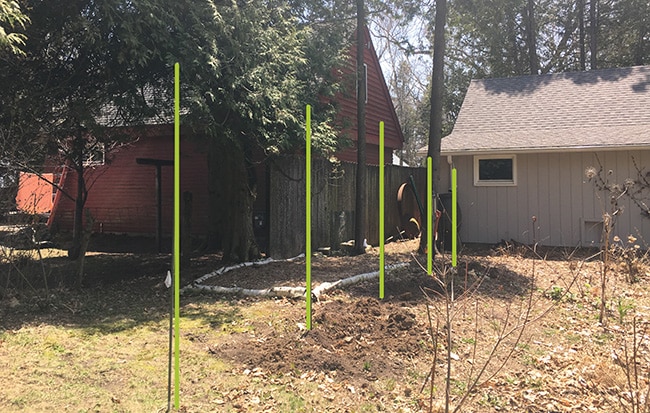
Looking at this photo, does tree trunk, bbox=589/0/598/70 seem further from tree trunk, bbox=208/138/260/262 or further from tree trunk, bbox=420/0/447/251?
tree trunk, bbox=208/138/260/262

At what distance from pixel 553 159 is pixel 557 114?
5.75 feet

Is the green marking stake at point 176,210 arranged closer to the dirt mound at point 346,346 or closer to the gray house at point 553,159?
the dirt mound at point 346,346

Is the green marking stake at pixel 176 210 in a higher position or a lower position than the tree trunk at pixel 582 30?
lower

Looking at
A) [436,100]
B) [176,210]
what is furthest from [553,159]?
[176,210]

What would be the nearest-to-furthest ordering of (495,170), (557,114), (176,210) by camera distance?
(176,210), (495,170), (557,114)

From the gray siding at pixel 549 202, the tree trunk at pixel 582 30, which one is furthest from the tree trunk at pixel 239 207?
the tree trunk at pixel 582 30

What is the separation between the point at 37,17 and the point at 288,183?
5022 millimetres

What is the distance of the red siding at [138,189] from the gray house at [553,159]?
7.14 m

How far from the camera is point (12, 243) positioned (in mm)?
6539

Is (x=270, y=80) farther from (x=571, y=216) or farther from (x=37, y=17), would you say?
(x=571, y=216)

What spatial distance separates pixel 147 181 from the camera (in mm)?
15469

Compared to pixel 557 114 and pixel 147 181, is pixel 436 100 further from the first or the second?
pixel 147 181

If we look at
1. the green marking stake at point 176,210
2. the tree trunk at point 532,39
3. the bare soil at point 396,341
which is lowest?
the bare soil at point 396,341

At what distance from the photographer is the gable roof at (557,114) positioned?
11.5 m
